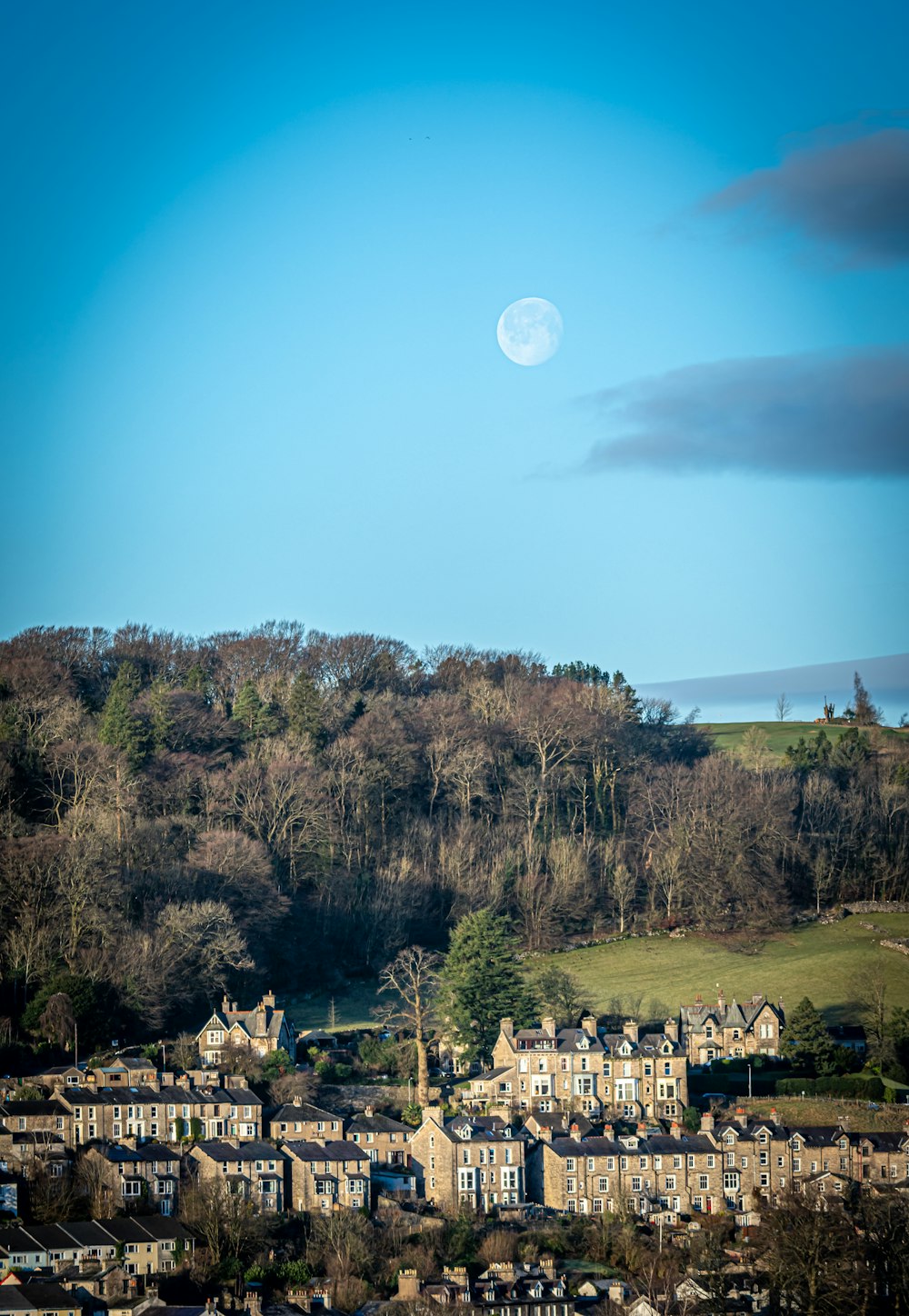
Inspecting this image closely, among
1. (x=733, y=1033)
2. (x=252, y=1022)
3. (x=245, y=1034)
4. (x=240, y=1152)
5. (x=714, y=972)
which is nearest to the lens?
(x=240, y=1152)

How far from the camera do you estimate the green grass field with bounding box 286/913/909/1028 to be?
7506cm

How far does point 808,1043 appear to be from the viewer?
228ft

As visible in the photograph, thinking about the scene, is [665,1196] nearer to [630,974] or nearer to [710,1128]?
[710,1128]

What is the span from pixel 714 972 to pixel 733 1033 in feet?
24.2

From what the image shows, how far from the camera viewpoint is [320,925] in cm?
7975

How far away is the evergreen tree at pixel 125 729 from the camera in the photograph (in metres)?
83.1

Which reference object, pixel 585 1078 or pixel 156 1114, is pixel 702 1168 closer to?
pixel 585 1078

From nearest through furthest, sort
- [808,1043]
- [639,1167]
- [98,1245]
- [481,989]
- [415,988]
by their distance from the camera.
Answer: [98,1245] < [639,1167] < [808,1043] < [481,989] < [415,988]

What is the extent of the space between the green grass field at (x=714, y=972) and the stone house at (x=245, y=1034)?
14.5 feet

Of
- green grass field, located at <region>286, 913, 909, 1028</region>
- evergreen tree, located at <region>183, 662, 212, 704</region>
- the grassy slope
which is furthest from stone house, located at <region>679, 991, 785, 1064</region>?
evergreen tree, located at <region>183, 662, 212, 704</region>

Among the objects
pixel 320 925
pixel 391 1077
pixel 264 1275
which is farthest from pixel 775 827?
pixel 264 1275

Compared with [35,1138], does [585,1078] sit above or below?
above

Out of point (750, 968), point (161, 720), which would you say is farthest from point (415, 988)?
point (161, 720)

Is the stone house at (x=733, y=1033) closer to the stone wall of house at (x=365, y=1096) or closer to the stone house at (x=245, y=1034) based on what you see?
the stone wall of house at (x=365, y=1096)
